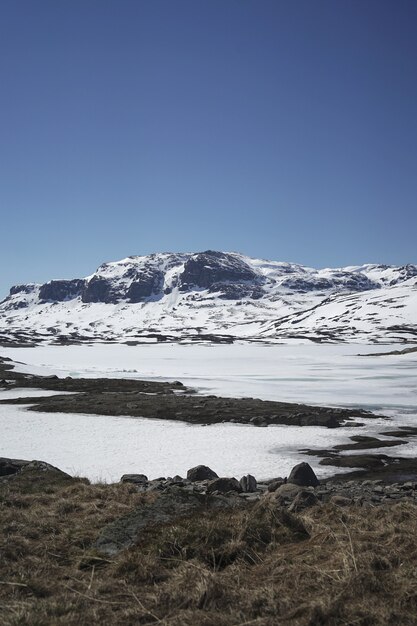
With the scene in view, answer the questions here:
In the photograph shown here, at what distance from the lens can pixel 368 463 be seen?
2244 centimetres

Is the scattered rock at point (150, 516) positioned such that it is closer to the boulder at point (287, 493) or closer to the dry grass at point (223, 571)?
the dry grass at point (223, 571)

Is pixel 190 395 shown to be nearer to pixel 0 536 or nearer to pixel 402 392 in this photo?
pixel 402 392

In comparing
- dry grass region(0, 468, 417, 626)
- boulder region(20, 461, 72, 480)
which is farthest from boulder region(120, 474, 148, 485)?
dry grass region(0, 468, 417, 626)

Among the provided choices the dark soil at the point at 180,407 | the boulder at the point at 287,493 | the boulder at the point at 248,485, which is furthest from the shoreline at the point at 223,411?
the boulder at the point at 287,493

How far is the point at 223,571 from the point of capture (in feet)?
22.7

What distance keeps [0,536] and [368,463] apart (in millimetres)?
18319

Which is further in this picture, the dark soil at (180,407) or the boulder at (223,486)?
the dark soil at (180,407)

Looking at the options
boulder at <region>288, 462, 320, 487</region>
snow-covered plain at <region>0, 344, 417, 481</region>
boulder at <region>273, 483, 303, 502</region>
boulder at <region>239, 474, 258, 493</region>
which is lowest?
snow-covered plain at <region>0, 344, 417, 481</region>

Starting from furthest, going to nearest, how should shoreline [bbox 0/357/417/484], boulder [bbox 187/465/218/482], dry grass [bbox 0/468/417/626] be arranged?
1. shoreline [bbox 0/357/417/484]
2. boulder [bbox 187/465/218/482]
3. dry grass [bbox 0/468/417/626]

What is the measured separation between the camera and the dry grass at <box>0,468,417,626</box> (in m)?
5.53

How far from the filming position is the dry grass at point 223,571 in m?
5.53

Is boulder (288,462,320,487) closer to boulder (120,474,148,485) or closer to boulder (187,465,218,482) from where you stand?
boulder (187,465,218,482)

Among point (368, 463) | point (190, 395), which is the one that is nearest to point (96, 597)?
point (368, 463)

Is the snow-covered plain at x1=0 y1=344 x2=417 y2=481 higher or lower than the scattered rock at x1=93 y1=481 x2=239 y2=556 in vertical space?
lower
